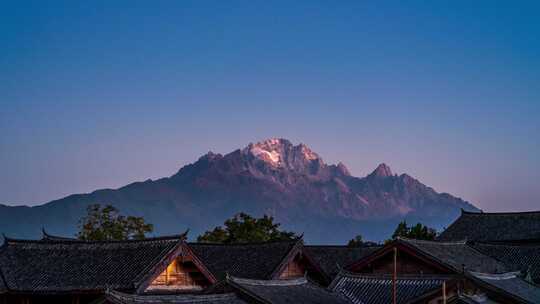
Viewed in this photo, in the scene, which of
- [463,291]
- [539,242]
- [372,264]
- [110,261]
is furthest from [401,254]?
[539,242]

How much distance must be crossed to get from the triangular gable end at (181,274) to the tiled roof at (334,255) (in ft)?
45.8

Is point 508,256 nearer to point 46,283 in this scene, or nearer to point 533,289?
point 533,289

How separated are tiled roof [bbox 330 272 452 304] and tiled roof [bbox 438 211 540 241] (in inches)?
1141

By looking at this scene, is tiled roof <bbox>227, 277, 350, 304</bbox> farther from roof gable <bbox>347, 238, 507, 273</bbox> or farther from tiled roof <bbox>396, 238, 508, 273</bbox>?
tiled roof <bbox>396, 238, 508, 273</bbox>

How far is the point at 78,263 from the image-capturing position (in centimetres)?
5253

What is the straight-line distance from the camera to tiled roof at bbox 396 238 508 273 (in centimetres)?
4550

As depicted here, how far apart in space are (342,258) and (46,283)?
24.7 metres

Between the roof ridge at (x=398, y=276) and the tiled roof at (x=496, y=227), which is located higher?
the tiled roof at (x=496, y=227)

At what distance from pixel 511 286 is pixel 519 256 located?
15913 millimetres

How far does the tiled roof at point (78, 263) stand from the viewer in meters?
50.0

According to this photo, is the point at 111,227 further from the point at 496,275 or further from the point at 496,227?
the point at 496,275

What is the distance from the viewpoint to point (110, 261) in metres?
52.1

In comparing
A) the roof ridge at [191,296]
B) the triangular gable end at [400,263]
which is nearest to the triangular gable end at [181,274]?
the triangular gable end at [400,263]

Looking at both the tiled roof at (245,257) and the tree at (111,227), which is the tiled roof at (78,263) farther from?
the tree at (111,227)
